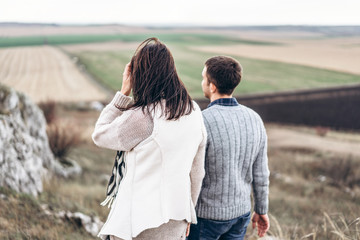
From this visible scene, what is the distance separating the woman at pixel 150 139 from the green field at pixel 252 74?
2310 centimetres

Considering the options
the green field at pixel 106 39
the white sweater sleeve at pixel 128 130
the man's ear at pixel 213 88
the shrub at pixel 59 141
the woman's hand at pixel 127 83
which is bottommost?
the shrub at pixel 59 141

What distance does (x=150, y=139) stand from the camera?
136 centimetres

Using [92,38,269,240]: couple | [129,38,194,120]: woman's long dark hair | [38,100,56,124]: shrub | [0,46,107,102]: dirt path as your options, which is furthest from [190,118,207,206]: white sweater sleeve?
[0,46,107,102]: dirt path

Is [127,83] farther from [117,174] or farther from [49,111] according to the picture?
[49,111]

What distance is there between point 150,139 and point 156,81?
264 millimetres

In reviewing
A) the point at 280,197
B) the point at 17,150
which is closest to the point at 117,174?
the point at 17,150

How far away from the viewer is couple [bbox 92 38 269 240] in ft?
4.52

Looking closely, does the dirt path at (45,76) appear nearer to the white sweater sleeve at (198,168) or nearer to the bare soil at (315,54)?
the white sweater sleeve at (198,168)

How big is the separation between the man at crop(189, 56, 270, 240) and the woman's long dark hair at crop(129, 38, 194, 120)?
1.04 ft

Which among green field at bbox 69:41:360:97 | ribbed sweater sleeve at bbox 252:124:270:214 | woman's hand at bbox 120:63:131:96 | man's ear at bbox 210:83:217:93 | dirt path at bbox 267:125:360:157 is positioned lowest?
dirt path at bbox 267:125:360:157

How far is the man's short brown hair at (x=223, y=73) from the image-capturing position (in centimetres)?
165

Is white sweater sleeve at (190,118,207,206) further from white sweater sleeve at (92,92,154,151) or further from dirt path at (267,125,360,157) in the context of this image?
dirt path at (267,125,360,157)

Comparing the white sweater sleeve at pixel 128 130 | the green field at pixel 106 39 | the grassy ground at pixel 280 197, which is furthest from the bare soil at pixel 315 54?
the white sweater sleeve at pixel 128 130

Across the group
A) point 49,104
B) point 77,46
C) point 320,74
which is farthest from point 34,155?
point 77,46
